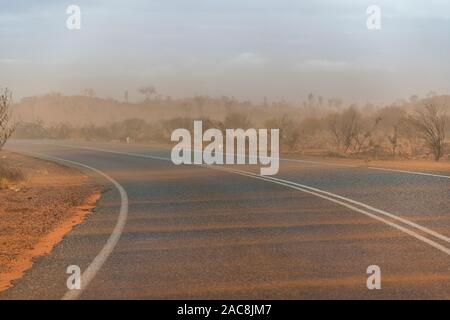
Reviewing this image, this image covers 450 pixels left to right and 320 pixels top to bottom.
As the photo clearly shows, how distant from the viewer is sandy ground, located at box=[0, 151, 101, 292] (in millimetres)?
9594

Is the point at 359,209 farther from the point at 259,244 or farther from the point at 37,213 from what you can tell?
the point at 37,213

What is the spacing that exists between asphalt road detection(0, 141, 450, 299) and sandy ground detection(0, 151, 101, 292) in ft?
1.03

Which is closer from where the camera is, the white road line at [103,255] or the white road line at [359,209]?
the white road line at [103,255]

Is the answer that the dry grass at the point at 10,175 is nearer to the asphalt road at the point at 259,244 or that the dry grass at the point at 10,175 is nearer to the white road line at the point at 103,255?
the asphalt road at the point at 259,244

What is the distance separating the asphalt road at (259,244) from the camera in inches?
290

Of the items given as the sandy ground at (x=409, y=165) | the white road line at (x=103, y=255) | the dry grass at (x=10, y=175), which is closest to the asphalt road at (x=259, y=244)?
the white road line at (x=103, y=255)

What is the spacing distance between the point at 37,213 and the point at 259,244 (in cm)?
641

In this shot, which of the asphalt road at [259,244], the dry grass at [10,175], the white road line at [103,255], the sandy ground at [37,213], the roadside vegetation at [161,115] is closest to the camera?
the white road line at [103,255]

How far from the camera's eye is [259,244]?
32.0 ft

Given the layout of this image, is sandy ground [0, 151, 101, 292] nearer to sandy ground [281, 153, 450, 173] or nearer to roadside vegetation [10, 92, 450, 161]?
sandy ground [281, 153, 450, 173]

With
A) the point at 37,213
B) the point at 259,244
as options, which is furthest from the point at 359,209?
the point at 37,213

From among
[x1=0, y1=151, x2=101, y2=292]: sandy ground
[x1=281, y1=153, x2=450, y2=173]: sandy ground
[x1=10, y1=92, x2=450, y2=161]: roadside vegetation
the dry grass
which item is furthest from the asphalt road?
[x1=10, y1=92, x2=450, y2=161]: roadside vegetation

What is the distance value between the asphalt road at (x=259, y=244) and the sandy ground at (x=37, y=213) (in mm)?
315
